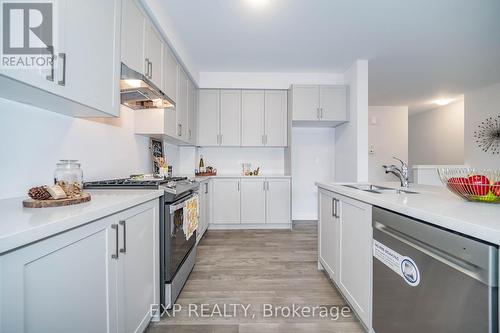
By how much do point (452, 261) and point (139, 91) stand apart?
2.07 meters

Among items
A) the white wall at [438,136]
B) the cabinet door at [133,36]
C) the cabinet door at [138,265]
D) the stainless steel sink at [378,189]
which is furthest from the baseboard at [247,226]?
the white wall at [438,136]

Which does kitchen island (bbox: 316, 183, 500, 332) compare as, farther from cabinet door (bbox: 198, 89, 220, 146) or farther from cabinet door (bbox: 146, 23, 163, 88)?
cabinet door (bbox: 198, 89, 220, 146)

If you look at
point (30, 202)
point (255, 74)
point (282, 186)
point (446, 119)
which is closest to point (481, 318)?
point (30, 202)

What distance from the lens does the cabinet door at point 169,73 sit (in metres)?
2.42

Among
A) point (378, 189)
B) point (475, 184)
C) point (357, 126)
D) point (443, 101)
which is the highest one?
point (443, 101)

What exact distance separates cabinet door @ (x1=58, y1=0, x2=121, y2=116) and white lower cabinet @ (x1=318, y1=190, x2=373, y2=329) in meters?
1.70

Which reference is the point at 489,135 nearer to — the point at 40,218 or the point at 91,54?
the point at 91,54

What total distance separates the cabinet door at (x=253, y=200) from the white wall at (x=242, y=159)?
1.86 ft

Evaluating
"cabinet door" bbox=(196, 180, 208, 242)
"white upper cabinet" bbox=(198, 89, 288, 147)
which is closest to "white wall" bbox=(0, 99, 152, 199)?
"cabinet door" bbox=(196, 180, 208, 242)

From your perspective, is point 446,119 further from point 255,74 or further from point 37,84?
point 37,84

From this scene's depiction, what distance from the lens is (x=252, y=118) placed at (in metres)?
3.85

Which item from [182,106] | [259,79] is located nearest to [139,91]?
[182,106]

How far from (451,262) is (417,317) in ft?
1.08

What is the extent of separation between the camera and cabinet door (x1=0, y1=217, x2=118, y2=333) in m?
0.61
